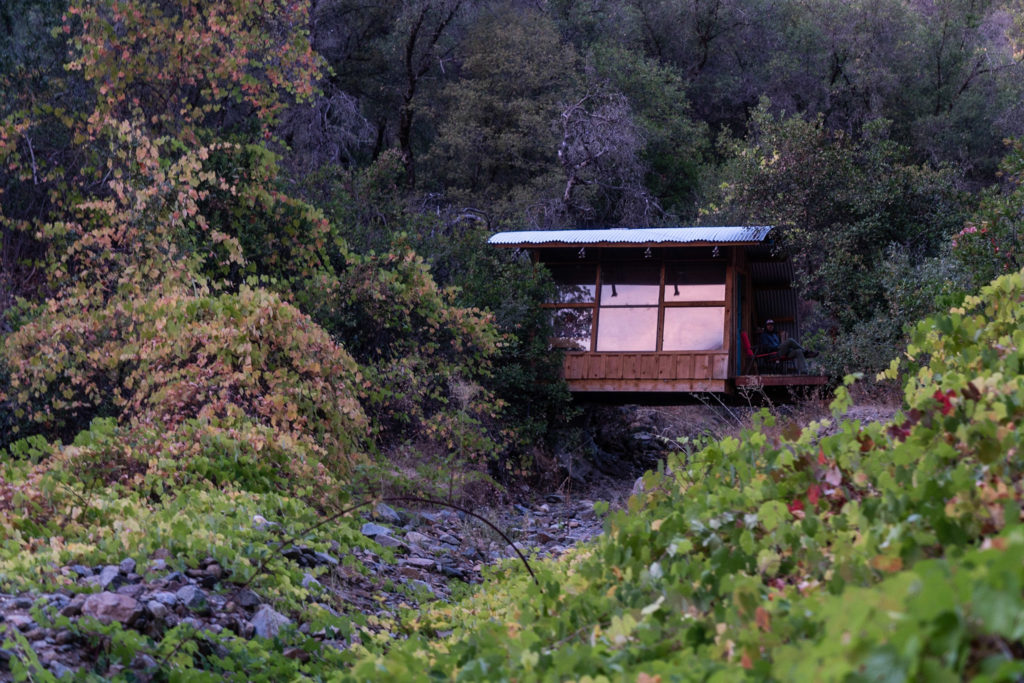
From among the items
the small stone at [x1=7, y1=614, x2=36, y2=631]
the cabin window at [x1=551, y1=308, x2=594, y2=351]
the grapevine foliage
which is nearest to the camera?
the grapevine foliage

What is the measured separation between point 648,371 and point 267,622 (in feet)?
43.9

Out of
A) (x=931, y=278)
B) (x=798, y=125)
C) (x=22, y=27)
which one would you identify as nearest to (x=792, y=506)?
(x=931, y=278)

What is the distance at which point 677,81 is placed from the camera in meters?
31.0

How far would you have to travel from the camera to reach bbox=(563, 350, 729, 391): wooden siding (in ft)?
61.3

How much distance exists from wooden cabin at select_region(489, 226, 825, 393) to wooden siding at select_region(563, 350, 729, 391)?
0.06ft

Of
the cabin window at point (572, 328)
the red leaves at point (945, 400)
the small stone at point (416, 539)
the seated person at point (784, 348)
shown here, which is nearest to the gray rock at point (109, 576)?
the small stone at point (416, 539)

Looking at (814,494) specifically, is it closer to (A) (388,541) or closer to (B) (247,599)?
(B) (247,599)

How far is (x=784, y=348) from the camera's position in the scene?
19969mm

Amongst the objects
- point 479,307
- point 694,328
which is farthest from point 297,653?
point 694,328

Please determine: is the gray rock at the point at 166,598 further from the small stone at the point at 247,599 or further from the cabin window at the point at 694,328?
the cabin window at the point at 694,328

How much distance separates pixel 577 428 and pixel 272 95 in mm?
8351

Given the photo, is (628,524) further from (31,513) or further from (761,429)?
(31,513)

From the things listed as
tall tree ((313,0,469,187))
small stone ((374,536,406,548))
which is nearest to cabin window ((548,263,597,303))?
tall tree ((313,0,469,187))

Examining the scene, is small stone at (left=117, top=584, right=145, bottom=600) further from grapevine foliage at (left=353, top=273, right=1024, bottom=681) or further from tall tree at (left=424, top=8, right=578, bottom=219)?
tall tree at (left=424, top=8, right=578, bottom=219)
